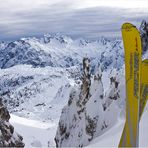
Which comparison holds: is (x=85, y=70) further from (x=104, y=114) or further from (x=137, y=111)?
→ (x=137, y=111)

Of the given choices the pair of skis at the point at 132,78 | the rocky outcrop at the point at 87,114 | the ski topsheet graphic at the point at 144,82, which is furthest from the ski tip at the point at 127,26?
the rocky outcrop at the point at 87,114

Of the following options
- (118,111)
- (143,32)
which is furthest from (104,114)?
(143,32)

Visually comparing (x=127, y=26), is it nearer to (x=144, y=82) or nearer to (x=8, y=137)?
(x=144, y=82)

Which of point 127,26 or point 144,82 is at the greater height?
point 127,26

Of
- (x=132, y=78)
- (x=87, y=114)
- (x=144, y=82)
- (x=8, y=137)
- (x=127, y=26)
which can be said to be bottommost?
(x=87, y=114)

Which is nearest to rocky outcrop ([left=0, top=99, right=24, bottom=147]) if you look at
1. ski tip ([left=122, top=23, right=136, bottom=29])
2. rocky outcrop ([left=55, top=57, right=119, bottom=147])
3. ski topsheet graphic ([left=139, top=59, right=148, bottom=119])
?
rocky outcrop ([left=55, top=57, right=119, bottom=147])

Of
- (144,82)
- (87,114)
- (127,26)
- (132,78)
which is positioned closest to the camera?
(127,26)

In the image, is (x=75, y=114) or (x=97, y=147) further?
(x=75, y=114)

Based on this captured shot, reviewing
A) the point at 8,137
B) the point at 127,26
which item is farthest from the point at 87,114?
the point at 127,26

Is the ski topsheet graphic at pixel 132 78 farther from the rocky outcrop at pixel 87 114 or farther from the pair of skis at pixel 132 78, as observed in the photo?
the rocky outcrop at pixel 87 114
